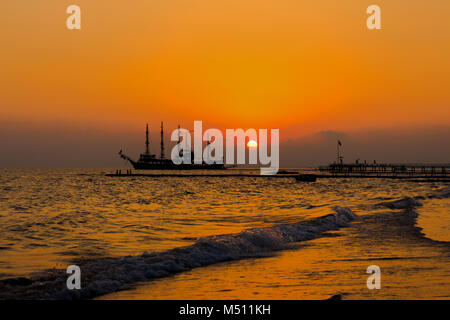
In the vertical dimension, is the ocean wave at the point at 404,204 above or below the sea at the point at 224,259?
below

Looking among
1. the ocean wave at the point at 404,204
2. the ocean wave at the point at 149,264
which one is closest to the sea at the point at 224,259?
the ocean wave at the point at 149,264

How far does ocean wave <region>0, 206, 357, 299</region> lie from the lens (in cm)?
1148

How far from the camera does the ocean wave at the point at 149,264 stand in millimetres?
11477

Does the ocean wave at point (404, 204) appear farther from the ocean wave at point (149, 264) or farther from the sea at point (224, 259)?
the ocean wave at point (149, 264)

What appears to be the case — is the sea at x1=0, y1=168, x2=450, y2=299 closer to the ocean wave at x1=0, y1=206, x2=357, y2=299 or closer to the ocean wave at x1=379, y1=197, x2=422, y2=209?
the ocean wave at x1=0, y1=206, x2=357, y2=299

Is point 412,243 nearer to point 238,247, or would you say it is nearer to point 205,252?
point 238,247

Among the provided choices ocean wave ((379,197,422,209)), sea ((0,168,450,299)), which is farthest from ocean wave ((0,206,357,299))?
ocean wave ((379,197,422,209))

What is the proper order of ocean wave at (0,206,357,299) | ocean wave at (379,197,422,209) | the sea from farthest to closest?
ocean wave at (379,197,422,209) → ocean wave at (0,206,357,299) → the sea

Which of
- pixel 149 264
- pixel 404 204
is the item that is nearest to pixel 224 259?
pixel 149 264

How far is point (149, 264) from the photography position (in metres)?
14.2

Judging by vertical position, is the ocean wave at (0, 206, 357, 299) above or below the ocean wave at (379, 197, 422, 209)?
above

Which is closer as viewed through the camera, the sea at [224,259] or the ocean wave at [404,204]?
the sea at [224,259]

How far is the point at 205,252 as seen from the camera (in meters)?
16.5

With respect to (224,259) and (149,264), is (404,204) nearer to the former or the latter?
(224,259)
